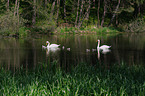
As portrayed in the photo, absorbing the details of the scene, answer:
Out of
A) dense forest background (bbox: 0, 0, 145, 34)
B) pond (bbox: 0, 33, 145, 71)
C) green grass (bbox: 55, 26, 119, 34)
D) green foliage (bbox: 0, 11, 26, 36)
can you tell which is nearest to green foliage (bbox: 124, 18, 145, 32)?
dense forest background (bbox: 0, 0, 145, 34)

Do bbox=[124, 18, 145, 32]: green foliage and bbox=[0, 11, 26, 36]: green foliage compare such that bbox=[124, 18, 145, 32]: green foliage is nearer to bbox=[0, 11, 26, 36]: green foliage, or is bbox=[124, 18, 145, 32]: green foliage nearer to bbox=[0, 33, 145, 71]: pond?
bbox=[0, 11, 26, 36]: green foliage

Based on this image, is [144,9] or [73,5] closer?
[73,5]

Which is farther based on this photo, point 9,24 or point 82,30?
point 82,30

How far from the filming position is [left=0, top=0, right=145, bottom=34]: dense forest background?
96.7 feet

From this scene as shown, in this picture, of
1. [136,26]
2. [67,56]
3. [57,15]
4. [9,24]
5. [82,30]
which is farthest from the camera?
[57,15]

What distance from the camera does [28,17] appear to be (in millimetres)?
41781

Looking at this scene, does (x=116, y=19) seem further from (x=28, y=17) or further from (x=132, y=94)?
(x=132, y=94)

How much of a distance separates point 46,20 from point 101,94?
102 feet

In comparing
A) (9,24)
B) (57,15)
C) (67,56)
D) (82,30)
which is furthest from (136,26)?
(67,56)

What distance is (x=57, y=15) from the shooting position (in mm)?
43312

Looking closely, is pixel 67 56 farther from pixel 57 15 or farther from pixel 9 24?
pixel 57 15

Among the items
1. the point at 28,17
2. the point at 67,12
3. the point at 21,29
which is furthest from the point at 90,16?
the point at 21,29

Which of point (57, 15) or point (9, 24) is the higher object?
point (57, 15)

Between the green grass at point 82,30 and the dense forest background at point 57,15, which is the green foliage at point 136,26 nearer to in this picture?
the dense forest background at point 57,15
